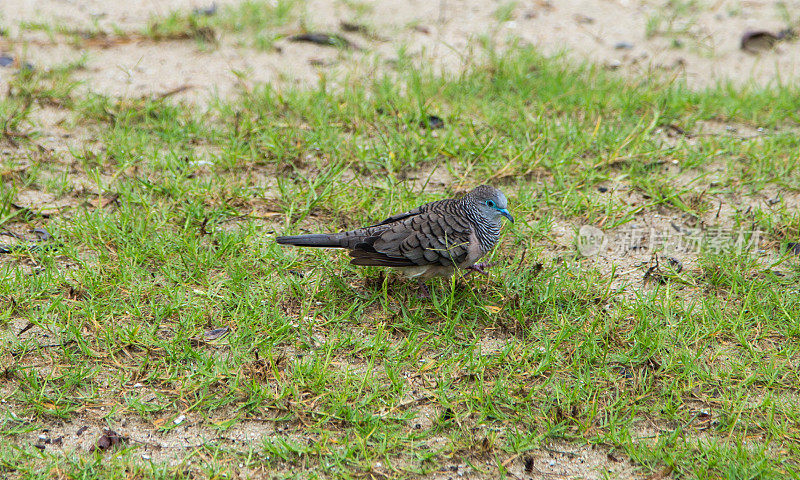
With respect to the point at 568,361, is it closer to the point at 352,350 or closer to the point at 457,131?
the point at 352,350

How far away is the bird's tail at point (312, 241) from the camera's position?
4062mm

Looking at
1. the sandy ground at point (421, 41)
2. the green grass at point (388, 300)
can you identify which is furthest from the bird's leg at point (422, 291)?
the sandy ground at point (421, 41)

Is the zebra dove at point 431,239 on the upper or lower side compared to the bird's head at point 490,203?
lower

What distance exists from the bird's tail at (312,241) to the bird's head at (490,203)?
0.84 meters

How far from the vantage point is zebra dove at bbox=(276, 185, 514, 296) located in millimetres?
4062

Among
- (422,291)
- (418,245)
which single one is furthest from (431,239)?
(422,291)

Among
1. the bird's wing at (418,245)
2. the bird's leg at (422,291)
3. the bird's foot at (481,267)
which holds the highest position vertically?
the bird's wing at (418,245)

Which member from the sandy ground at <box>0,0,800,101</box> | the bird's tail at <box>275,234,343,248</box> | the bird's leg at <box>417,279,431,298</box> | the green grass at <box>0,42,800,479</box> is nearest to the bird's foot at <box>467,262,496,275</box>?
the green grass at <box>0,42,800,479</box>

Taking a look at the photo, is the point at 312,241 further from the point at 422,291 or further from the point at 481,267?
the point at 481,267

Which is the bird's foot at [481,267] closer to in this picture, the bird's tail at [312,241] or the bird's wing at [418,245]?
the bird's wing at [418,245]

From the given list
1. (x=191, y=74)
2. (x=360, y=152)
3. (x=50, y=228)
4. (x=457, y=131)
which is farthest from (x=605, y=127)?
(x=50, y=228)

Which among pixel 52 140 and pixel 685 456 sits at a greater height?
pixel 52 140

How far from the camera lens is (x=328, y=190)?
5016 millimetres

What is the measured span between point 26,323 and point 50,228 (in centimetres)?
84
